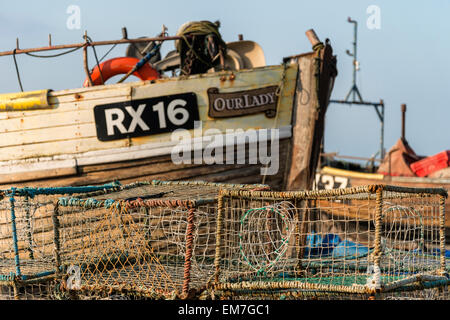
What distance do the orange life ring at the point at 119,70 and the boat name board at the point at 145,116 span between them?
1.19 metres

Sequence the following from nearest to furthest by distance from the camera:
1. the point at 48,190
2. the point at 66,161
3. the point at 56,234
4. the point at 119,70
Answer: the point at 56,234
the point at 48,190
the point at 66,161
the point at 119,70

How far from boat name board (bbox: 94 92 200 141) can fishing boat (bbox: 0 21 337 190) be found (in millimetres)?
15

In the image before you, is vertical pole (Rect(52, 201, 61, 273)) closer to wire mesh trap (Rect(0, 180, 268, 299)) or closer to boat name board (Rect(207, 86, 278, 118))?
wire mesh trap (Rect(0, 180, 268, 299))

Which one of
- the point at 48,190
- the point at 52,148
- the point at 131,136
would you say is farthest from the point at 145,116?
the point at 48,190

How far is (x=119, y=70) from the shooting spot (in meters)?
8.45

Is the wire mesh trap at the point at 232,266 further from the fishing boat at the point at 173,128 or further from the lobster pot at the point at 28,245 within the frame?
the fishing boat at the point at 173,128

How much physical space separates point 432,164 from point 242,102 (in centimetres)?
794

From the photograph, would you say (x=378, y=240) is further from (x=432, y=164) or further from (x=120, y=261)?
(x=432, y=164)

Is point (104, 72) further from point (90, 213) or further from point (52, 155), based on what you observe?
point (90, 213)

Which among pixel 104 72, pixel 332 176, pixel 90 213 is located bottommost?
pixel 332 176

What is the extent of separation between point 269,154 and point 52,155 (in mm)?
3341

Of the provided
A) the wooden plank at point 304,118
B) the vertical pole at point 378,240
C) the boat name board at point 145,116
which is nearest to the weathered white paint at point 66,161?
the boat name board at point 145,116
